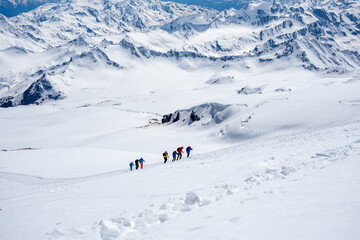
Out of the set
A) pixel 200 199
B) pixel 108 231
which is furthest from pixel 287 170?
pixel 108 231

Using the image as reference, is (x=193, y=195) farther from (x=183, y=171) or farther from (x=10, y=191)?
(x=10, y=191)

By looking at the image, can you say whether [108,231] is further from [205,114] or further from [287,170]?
[205,114]

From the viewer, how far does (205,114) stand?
70.8 meters

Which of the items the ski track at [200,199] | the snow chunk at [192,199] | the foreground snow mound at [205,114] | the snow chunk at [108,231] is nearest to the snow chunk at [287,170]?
the ski track at [200,199]

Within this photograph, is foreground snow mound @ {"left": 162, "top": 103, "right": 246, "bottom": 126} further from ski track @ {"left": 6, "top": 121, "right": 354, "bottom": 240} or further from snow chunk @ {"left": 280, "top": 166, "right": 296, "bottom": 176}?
snow chunk @ {"left": 280, "top": 166, "right": 296, "bottom": 176}

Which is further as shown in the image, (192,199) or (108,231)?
(192,199)

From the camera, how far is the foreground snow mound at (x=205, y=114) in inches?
2520

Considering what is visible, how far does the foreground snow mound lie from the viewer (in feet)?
210

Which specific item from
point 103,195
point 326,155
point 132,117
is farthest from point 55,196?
point 132,117

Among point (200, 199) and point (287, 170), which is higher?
point (287, 170)

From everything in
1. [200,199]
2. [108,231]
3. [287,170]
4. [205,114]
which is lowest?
[108,231]

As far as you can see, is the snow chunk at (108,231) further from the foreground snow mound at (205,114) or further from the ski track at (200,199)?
the foreground snow mound at (205,114)

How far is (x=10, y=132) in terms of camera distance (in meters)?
98.6

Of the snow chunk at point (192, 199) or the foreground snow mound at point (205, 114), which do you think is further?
the foreground snow mound at point (205, 114)
